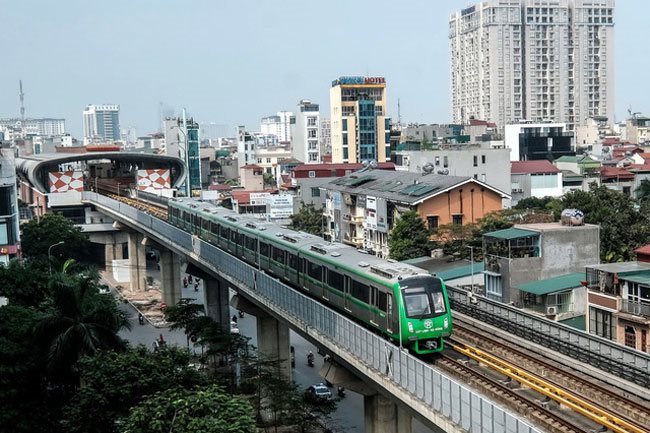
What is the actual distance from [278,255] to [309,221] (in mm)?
35182

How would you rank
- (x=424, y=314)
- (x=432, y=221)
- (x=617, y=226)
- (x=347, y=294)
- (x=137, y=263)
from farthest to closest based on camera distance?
(x=137, y=263), (x=432, y=221), (x=617, y=226), (x=347, y=294), (x=424, y=314)

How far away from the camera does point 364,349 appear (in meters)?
21.3

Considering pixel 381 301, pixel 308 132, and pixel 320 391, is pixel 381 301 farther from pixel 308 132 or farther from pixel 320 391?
pixel 308 132

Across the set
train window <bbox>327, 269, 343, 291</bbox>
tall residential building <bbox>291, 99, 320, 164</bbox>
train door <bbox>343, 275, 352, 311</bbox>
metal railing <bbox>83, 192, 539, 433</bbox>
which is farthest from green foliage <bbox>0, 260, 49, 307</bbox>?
tall residential building <bbox>291, 99, 320, 164</bbox>

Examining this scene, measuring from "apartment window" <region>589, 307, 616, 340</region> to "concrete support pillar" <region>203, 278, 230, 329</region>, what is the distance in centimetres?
2524

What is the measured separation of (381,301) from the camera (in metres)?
23.2

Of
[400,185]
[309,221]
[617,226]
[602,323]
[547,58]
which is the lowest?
[602,323]

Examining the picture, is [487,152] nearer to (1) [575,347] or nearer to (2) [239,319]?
(2) [239,319]

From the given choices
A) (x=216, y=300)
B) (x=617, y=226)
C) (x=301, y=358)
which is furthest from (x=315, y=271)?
(x=216, y=300)

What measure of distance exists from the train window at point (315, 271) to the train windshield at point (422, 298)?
6892mm

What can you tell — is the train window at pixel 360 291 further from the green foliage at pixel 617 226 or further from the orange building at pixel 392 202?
the orange building at pixel 392 202

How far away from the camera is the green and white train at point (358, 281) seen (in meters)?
22.0

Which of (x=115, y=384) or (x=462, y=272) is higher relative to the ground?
(x=115, y=384)

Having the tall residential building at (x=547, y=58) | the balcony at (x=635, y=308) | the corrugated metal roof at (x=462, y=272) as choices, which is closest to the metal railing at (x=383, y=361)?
the corrugated metal roof at (x=462, y=272)
